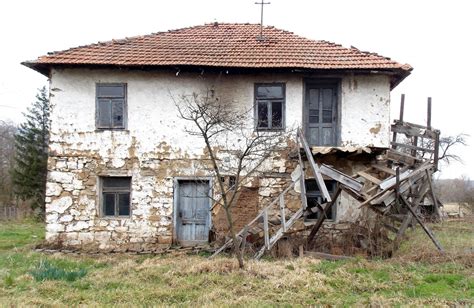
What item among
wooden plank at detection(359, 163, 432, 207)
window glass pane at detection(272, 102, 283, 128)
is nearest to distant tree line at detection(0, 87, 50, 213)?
window glass pane at detection(272, 102, 283, 128)

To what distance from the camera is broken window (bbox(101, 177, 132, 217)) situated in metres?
12.1

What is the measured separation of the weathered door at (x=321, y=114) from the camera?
39.9 feet

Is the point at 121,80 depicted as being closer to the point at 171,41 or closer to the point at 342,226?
the point at 171,41

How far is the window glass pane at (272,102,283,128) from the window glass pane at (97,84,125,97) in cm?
444

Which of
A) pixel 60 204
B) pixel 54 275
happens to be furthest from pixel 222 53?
pixel 54 275

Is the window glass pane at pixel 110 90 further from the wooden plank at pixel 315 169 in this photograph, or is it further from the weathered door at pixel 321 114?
the weathered door at pixel 321 114

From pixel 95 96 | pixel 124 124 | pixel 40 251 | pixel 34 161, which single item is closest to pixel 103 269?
pixel 40 251

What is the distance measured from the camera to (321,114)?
1224 cm

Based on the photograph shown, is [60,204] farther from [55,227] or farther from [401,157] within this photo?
[401,157]

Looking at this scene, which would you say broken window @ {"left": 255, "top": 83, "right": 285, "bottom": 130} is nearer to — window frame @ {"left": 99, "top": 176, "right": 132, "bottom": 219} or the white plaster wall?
the white plaster wall

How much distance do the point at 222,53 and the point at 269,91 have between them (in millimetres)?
1874

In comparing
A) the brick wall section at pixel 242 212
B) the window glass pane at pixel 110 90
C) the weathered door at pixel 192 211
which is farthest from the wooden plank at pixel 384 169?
the window glass pane at pixel 110 90

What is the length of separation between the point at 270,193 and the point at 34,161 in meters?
18.9

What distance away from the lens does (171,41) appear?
13.5 metres
